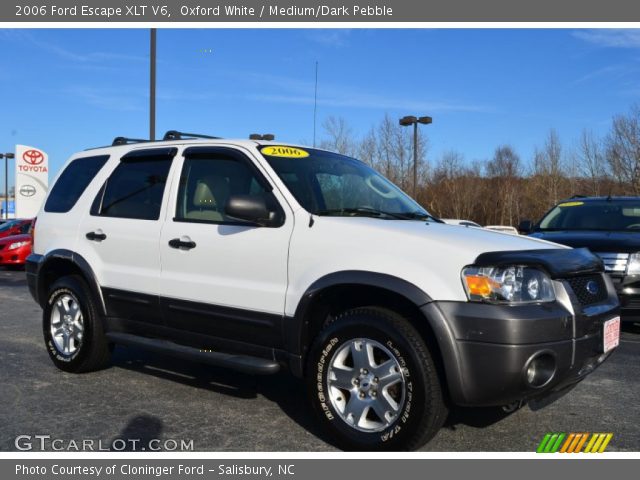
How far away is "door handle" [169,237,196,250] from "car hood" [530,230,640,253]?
448 cm

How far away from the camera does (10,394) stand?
4734 millimetres

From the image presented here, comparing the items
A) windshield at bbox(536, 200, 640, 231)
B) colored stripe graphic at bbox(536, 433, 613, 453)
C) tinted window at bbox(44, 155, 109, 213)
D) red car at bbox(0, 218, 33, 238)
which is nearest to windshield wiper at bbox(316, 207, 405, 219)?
colored stripe graphic at bbox(536, 433, 613, 453)

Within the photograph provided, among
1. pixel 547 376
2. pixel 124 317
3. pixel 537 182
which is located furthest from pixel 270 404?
pixel 537 182

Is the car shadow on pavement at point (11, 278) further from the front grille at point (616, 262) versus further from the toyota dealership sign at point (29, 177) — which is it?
the toyota dealership sign at point (29, 177)

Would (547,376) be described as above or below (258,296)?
below

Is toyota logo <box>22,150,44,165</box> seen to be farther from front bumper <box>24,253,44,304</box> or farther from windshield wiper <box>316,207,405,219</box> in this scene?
windshield wiper <box>316,207,405,219</box>

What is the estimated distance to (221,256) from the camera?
4188 mm

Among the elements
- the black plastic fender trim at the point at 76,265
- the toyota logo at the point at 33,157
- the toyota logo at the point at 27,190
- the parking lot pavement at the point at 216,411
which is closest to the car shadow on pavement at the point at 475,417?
the parking lot pavement at the point at 216,411

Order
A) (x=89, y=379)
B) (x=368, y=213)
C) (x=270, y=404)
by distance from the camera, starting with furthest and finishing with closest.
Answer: (x=89, y=379) < (x=270, y=404) < (x=368, y=213)

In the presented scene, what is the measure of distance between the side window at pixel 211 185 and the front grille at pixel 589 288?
84.5 inches

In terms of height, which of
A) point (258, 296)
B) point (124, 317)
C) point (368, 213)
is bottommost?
point (124, 317)

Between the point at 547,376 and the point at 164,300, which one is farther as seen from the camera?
the point at 164,300
